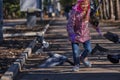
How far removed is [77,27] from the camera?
11359mm

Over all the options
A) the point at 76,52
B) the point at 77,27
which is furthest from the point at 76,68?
the point at 77,27

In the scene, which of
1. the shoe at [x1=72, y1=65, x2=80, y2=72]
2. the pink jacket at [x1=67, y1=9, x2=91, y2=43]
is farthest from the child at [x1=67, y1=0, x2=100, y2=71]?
the shoe at [x1=72, y1=65, x2=80, y2=72]

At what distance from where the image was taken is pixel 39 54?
626 inches

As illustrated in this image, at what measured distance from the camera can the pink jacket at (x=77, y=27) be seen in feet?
36.9

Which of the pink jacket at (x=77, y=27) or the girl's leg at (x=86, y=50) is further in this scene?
the girl's leg at (x=86, y=50)

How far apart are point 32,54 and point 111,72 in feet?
16.4

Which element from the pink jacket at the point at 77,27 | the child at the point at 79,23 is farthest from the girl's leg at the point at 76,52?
the pink jacket at the point at 77,27

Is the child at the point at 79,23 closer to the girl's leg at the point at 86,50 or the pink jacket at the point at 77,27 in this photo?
the pink jacket at the point at 77,27

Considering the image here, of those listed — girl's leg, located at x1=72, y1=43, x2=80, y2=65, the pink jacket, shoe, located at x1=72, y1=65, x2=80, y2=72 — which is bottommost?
shoe, located at x1=72, y1=65, x2=80, y2=72

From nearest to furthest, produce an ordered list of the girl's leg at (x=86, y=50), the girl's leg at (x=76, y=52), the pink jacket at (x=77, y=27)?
the pink jacket at (x=77, y=27) < the girl's leg at (x=76, y=52) < the girl's leg at (x=86, y=50)

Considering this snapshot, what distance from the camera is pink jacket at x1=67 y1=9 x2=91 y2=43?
11.3 m

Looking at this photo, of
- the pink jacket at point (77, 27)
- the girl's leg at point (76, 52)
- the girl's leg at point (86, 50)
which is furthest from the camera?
the girl's leg at point (86, 50)

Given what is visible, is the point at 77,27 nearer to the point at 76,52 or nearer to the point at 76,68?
the point at 76,52

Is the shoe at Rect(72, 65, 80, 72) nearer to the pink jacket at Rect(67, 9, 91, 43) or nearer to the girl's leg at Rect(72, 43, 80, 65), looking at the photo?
the girl's leg at Rect(72, 43, 80, 65)
